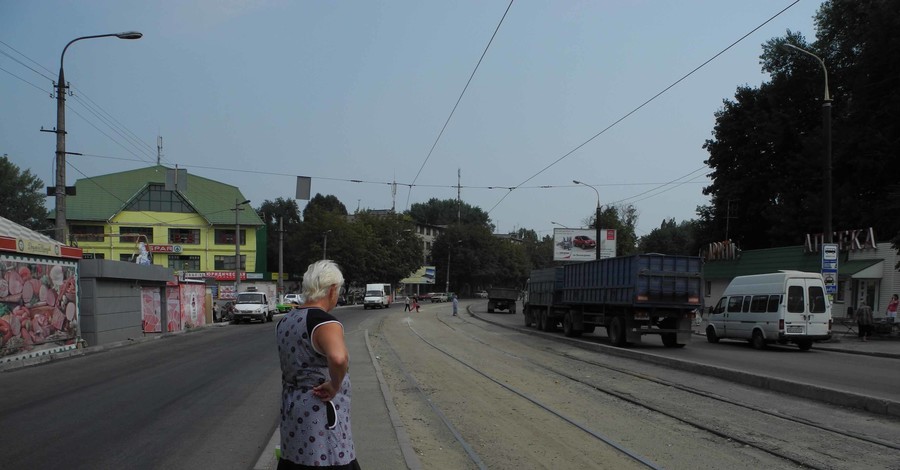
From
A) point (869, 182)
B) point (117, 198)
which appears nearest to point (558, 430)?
point (869, 182)

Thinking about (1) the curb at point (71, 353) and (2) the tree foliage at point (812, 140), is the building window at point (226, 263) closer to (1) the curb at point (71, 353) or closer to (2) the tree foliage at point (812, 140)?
(1) the curb at point (71, 353)

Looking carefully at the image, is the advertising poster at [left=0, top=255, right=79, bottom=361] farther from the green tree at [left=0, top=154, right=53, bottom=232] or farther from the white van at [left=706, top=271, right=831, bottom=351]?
the green tree at [left=0, top=154, right=53, bottom=232]

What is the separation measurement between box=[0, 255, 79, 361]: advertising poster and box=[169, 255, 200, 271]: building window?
5177cm

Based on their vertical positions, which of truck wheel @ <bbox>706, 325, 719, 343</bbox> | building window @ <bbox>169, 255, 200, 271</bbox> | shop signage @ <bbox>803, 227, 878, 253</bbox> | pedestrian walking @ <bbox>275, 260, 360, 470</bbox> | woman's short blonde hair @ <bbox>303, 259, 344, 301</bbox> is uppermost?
shop signage @ <bbox>803, 227, 878, 253</bbox>

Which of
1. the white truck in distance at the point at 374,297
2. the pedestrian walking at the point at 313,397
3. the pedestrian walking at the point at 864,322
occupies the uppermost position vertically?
the pedestrian walking at the point at 313,397

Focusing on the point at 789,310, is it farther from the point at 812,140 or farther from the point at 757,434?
the point at 812,140

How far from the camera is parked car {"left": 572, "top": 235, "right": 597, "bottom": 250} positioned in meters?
Answer: 59.1

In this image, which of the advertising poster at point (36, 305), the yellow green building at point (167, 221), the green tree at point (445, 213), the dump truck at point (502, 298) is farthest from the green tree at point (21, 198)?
the green tree at point (445, 213)

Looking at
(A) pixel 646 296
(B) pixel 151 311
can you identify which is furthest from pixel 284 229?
(A) pixel 646 296

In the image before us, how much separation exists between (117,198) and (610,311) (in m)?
60.9

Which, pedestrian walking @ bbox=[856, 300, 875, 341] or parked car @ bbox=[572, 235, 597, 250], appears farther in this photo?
parked car @ bbox=[572, 235, 597, 250]

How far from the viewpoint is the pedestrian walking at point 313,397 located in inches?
133

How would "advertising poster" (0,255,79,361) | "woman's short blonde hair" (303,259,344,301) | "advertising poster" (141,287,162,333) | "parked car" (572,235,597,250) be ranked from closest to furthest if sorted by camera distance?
"woman's short blonde hair" (303,259,344,301)
"advertising poster" (0,255,79,361)
"advertising poster" (141,287,162,333)
"parked car" (572,235,597,250)

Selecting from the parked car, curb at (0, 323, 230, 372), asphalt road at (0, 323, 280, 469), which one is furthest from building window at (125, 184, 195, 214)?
asphalt road at (0, 323, 280, 469)
